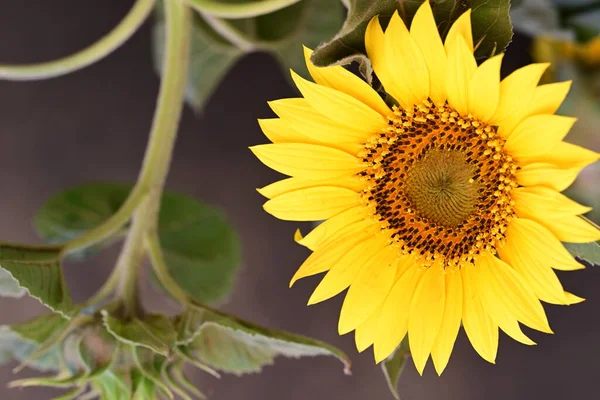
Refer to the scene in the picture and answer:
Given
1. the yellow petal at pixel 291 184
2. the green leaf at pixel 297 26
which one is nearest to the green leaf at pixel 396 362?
the yellow petal at pixel 291 184

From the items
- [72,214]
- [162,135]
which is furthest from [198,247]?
[162,135]

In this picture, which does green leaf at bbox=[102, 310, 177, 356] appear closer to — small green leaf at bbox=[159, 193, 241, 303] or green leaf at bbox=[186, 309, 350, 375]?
green leaf at bbox=[186, 309, 350, 375]

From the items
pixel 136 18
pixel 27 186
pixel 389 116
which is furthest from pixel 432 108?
pixel 27 186

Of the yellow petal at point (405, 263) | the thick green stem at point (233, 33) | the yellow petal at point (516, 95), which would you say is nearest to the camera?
the yellow petal at point (516, 95)

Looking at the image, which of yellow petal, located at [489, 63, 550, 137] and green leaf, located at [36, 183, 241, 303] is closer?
yellow petal, located at [489, 63, 550, 137]

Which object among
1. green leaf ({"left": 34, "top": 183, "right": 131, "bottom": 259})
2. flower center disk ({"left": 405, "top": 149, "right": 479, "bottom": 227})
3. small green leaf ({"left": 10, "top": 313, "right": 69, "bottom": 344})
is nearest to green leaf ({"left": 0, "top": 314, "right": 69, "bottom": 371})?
small green leaf ({"left": 10, "top": 313, "right": 69, "bottom": 344})

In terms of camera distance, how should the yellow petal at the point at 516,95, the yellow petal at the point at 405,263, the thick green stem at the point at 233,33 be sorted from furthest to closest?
1. the thick green stem at the point at 233,33
2. the yellow petal at the point at 405,263
3. the yellow petal at the point at 516,95

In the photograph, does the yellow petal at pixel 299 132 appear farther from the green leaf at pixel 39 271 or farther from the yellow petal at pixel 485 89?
the green leaf at pixel 39 271
